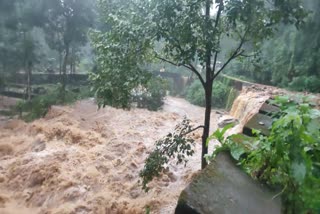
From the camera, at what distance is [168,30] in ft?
11.8

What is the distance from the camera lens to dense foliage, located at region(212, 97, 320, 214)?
61.4 inches

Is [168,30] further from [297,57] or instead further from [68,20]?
[68,20]

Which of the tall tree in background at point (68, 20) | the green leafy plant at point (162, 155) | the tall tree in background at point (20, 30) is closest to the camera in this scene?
the green leafy plant at point (162, 155)

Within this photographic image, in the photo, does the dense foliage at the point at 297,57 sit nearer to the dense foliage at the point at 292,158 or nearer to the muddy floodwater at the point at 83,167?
the muddy floodwater at the point at 83,167

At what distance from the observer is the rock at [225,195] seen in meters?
1.58

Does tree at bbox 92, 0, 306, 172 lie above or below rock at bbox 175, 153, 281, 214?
above

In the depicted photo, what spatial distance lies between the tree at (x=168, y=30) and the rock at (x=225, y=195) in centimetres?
185

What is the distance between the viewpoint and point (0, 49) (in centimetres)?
1720

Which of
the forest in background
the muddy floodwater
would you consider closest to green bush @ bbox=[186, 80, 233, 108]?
the forest in background

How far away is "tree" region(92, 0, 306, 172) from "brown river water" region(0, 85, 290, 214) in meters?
2.66

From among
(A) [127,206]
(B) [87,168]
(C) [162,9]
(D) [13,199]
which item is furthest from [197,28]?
(D) [13,199]

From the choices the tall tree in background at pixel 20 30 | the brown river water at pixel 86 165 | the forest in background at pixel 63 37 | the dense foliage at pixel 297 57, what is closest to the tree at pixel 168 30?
the brown river water at pixel 86 165

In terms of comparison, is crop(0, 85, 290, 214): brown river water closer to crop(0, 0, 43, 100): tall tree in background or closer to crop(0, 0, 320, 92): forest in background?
crop(0, 0, 320, 92): forest in background

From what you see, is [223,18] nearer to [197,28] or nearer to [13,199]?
[197,28]
